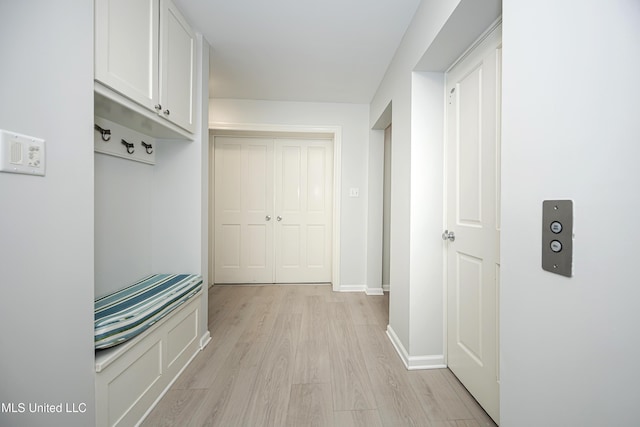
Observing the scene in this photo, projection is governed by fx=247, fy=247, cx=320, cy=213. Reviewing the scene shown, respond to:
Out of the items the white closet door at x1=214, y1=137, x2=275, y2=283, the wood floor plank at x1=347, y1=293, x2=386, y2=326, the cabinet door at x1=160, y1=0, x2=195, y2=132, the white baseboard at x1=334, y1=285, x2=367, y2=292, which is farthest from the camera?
the white closet door at x1=214, y1=137, x2=275, y2=283

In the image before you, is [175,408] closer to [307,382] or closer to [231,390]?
[231,390]

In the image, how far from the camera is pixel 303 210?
136 inches

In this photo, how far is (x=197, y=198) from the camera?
1.82m

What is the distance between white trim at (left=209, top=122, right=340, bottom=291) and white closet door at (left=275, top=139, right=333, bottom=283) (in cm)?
28

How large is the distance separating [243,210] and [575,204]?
3290 millimetres

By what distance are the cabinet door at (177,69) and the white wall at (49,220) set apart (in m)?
0.52

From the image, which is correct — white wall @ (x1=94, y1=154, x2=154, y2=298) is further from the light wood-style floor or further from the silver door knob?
the silver door knob

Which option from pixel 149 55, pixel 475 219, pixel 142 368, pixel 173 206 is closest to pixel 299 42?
pixel 149 55

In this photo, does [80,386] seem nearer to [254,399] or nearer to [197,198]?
[254,399]

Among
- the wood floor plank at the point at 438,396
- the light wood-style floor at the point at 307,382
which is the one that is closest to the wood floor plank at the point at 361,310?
the light wood-style floor at the point at 307,382

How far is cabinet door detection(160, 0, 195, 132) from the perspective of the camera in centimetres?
145

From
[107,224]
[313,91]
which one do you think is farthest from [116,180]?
[313,91]

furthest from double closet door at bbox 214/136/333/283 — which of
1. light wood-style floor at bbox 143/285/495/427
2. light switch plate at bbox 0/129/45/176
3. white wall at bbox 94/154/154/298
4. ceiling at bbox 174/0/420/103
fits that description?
light switch plate at bbox 0/129/45/176

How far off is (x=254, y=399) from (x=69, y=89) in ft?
5.39
